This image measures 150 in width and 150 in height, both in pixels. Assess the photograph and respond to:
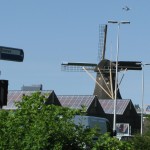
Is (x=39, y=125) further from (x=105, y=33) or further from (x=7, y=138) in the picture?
(x=105, y=33)

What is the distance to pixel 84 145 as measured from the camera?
37.5ft

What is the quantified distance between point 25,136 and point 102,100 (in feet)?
256

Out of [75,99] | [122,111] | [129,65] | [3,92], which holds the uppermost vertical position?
[129,65]

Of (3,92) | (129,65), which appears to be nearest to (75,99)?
(129,65)

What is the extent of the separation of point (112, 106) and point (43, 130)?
76.8 m

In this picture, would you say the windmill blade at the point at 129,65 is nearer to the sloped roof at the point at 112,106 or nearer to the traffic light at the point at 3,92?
the sloped roof at the point at 112,106

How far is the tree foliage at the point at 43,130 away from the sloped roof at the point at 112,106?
7613cm

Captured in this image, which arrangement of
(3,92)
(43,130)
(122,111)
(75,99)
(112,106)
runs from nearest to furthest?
(43,130), (3,92), (75,99), (112,106), (122,111)

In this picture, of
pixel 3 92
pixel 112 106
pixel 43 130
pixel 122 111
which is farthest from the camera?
pixel 122 111

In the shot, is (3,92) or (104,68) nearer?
(3,92)

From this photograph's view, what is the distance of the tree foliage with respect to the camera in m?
11.0

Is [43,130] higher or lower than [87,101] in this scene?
lower

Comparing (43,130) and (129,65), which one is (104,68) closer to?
(129,65)

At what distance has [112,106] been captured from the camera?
8756cm
